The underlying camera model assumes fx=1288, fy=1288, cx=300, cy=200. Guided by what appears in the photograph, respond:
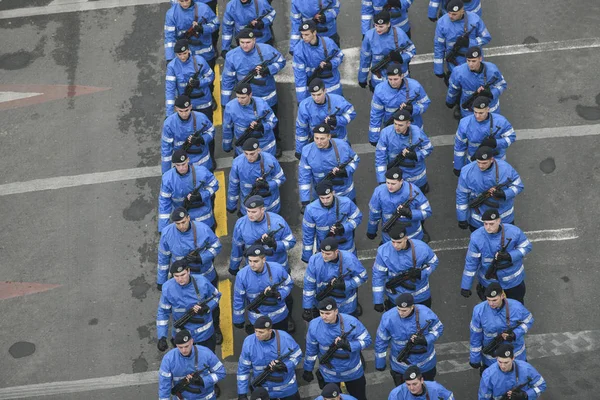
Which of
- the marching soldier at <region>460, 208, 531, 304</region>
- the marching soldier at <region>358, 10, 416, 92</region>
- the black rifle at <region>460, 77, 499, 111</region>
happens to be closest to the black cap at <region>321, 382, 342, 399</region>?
the marching soldier at <region>460, 208, 531, 304</region>

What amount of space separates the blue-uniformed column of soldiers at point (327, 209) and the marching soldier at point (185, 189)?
0.02 m

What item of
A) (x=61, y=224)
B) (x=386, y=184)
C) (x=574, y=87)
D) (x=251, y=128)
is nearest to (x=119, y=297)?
(x=61, y=224)

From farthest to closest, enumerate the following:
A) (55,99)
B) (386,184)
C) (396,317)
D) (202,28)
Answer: (55,99) → (202,28) → (386,184) → (396,317)

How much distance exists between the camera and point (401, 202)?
1803cm

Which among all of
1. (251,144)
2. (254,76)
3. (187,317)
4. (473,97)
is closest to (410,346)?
(187,317)

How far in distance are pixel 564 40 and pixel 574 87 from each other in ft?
4.01

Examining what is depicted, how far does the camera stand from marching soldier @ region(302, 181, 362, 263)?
1780 centimetres

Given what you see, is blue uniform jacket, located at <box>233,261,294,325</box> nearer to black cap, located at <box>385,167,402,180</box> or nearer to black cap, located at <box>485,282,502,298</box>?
black cap, located at <box>385,167,402,180</box>

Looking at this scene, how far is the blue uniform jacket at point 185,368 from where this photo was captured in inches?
642

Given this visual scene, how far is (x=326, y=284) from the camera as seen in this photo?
1725 centimetres

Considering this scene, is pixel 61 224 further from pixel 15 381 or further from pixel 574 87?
pixel 574 87

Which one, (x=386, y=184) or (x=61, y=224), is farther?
(x=61, y=224)

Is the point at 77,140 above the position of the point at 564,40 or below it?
below

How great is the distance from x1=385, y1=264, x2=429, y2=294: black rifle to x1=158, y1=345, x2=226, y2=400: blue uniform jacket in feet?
8.45
